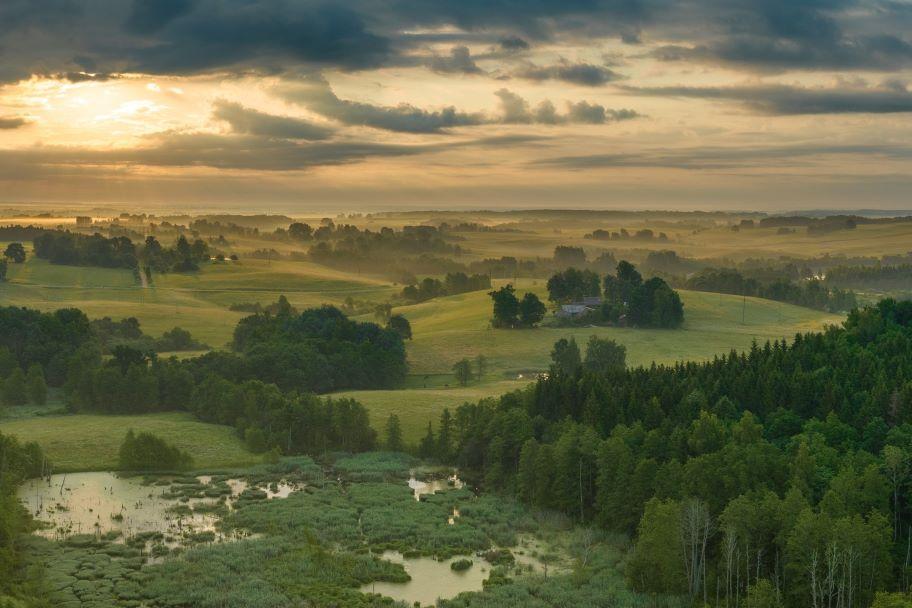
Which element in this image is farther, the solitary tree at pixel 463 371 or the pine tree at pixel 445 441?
the solitary tree at pixel 463 371

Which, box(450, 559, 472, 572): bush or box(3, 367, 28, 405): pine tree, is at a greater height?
box(3, 367, 28, 405): pine tree

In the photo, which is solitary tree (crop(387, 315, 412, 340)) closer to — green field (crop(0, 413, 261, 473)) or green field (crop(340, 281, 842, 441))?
green field (crop(340, 281, 842, 441))

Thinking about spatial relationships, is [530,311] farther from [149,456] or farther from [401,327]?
[149,456]

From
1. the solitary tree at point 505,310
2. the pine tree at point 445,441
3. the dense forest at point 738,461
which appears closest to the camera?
the dense forest at point 738,461

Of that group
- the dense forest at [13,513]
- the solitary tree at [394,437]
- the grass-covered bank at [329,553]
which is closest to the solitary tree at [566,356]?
the solitary tree at [394,437]

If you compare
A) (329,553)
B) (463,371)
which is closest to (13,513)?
(329,553)

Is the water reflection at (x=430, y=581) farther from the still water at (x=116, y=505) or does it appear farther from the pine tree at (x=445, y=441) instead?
the pine tree at (x=445, y=441)

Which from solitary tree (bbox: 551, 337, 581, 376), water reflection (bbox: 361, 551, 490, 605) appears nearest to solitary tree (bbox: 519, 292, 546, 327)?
solitary tree (bbox: 551, 337, 581, 376)

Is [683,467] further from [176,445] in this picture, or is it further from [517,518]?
[176,445]
